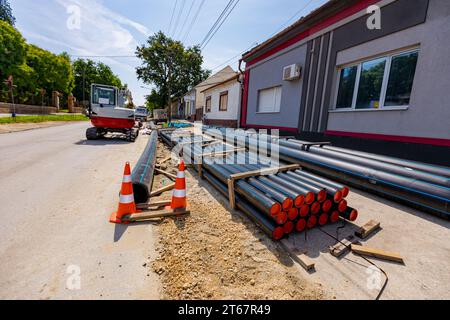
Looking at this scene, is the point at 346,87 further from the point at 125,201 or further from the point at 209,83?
the point at 209,83

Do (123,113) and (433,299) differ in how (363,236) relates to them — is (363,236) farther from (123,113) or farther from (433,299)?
(123,113)

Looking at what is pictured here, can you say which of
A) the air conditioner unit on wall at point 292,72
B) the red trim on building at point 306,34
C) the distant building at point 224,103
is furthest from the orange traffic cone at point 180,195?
the distant building at point 224,103

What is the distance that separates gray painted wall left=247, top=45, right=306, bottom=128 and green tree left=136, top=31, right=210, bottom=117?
87.4 feet

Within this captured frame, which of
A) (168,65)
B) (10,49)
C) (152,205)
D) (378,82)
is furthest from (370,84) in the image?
(10,49)

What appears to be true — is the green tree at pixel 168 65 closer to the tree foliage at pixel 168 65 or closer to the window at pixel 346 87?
the tree foliage at pixel 168 65

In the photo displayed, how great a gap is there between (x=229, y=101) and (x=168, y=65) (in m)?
25.9

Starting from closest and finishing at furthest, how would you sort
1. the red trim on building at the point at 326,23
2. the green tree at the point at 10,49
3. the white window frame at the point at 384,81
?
1. the white window frame at the point at 384,81
2. the red trim on building at the point at 326,23
3. the green tree at the point at 10,49

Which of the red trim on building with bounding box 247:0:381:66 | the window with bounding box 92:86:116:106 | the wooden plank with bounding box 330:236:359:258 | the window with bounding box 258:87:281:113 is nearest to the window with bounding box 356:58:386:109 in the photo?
the red trim on building with bounding box 247:0:381:66

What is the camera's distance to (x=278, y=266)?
2006 millimetres

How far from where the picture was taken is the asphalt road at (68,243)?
5.50ft

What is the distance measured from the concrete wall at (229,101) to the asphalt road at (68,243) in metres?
10.5

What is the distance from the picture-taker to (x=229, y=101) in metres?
14.7

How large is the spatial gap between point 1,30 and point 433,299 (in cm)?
4308
